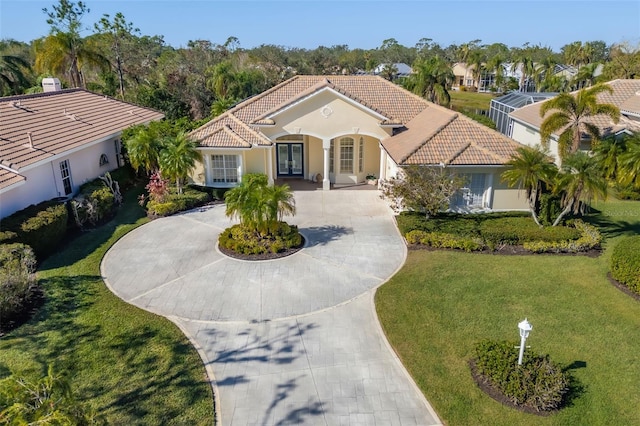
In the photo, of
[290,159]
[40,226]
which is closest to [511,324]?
[40,226]

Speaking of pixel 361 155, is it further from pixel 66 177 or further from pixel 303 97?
pixel 66 177

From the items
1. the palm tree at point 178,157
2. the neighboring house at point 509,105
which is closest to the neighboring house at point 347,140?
the palm tree at point 178,157

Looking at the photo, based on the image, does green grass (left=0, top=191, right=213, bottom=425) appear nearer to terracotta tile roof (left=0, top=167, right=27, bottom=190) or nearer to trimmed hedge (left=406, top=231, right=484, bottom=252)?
terracotta tile roof (left=0, top=167, right=27, bottom=190)

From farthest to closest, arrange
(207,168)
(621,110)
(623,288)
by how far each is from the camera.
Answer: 1. (621,110)
2. (207,168)
3. (623,288)

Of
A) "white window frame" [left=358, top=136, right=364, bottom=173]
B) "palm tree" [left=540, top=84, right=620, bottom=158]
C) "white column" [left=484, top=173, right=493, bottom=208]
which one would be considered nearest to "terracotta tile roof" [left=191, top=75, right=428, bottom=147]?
"white window frame" [left=358, top=136, right=364, bottom=173]

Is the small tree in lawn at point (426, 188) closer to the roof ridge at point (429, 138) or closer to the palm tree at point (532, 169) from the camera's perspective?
the roof ridge at point (429, 138)

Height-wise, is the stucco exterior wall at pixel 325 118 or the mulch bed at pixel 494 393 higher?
the stucco exterior wall at pixel 325 118
